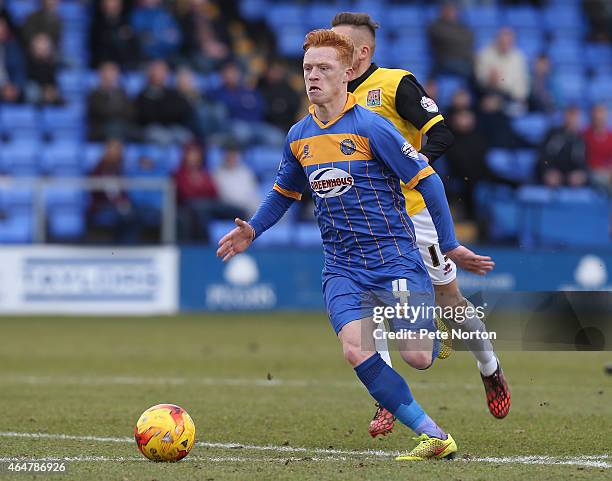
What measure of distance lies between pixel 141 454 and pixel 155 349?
21.9 ft

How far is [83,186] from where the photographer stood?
17.3 metres

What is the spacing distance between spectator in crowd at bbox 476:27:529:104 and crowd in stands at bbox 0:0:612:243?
24mm

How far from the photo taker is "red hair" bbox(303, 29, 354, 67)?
21.9 ft

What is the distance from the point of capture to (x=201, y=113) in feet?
62.7

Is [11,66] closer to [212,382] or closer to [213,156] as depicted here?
[213,156]

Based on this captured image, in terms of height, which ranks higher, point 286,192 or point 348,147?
point 348,147

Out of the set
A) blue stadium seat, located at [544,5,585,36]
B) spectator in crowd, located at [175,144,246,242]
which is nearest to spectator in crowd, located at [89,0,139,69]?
spectator in crowd, located at [175,144,246,242]

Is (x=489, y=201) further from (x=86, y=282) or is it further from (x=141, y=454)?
(x=141, y=454)

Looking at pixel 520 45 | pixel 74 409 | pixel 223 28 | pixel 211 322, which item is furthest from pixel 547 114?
pixel 74 409

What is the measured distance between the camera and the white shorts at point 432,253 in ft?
25.5

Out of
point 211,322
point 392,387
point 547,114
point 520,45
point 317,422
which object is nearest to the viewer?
point 392,387

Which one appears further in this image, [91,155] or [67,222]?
[91,155]

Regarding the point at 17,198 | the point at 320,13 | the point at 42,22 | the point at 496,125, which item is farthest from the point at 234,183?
the point at 320,13

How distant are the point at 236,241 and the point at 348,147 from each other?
2.72 feet
